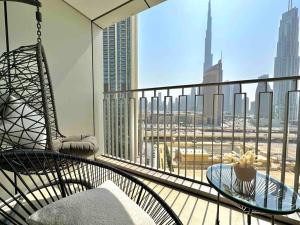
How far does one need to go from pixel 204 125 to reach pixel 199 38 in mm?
2926

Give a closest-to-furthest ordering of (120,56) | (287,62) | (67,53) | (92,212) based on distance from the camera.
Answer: (92,212) → (287,62) → (67,53) → (120,56)

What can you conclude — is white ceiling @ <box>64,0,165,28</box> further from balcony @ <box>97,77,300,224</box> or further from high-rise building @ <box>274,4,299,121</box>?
high-rise building @ <box>274,4,299,121</box>

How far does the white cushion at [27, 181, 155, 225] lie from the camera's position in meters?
0.69

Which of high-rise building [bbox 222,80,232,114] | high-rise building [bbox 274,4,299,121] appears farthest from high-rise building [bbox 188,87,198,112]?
high-rise building [bbox 274,4,299,121]

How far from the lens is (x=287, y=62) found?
175 centimetres

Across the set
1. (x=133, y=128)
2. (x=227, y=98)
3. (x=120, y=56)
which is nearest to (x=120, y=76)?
(x=120, y=56)

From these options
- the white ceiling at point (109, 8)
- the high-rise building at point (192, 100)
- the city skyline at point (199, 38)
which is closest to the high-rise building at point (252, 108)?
the city skyline at point (199, 38)

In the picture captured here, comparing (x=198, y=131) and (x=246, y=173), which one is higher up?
(x=198, y=131)

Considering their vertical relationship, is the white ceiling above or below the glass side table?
above

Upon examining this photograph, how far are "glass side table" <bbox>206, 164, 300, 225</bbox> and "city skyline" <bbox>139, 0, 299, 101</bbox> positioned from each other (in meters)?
1.15

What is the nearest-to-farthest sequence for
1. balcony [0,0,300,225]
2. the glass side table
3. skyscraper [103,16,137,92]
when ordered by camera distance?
the glass side table, balcony [0,0,300,225], skyscraper [103,16,137,92]

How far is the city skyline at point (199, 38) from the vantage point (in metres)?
3.11

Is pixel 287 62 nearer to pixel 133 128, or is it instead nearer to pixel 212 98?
pixel 212 98

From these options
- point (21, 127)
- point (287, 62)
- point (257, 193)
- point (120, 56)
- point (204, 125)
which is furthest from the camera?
point (120, 56)
